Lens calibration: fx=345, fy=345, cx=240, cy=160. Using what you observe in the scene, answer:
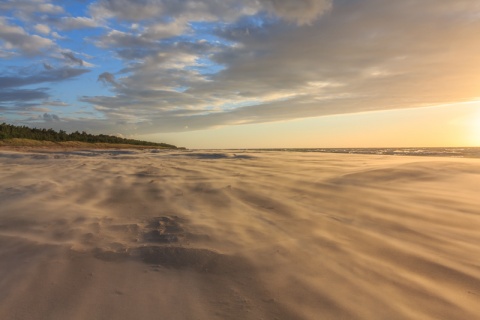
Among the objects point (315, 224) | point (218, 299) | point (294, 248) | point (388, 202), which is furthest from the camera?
point (388, 202)

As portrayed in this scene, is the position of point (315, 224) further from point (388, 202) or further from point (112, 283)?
point (112, 283)

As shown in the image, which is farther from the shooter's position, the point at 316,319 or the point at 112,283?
the point at 112,283

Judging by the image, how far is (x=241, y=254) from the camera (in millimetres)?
2393

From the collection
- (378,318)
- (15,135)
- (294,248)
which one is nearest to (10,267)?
(294,248)

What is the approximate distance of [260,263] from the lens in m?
2.26

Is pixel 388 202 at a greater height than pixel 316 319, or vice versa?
pixel 388 202

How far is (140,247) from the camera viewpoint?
2531mm

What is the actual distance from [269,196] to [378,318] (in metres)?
2.57

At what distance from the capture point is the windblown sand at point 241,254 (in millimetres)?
1773

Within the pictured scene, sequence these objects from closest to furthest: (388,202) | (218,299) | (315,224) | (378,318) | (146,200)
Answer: (378,318)
(218,299)
(315,224)
(388,202)
(146,200)

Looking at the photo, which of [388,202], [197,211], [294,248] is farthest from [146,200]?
[388,202]

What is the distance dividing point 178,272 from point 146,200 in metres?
2.05

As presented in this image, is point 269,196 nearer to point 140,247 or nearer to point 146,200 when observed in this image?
point 146,200

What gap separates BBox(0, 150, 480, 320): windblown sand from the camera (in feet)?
5.82
